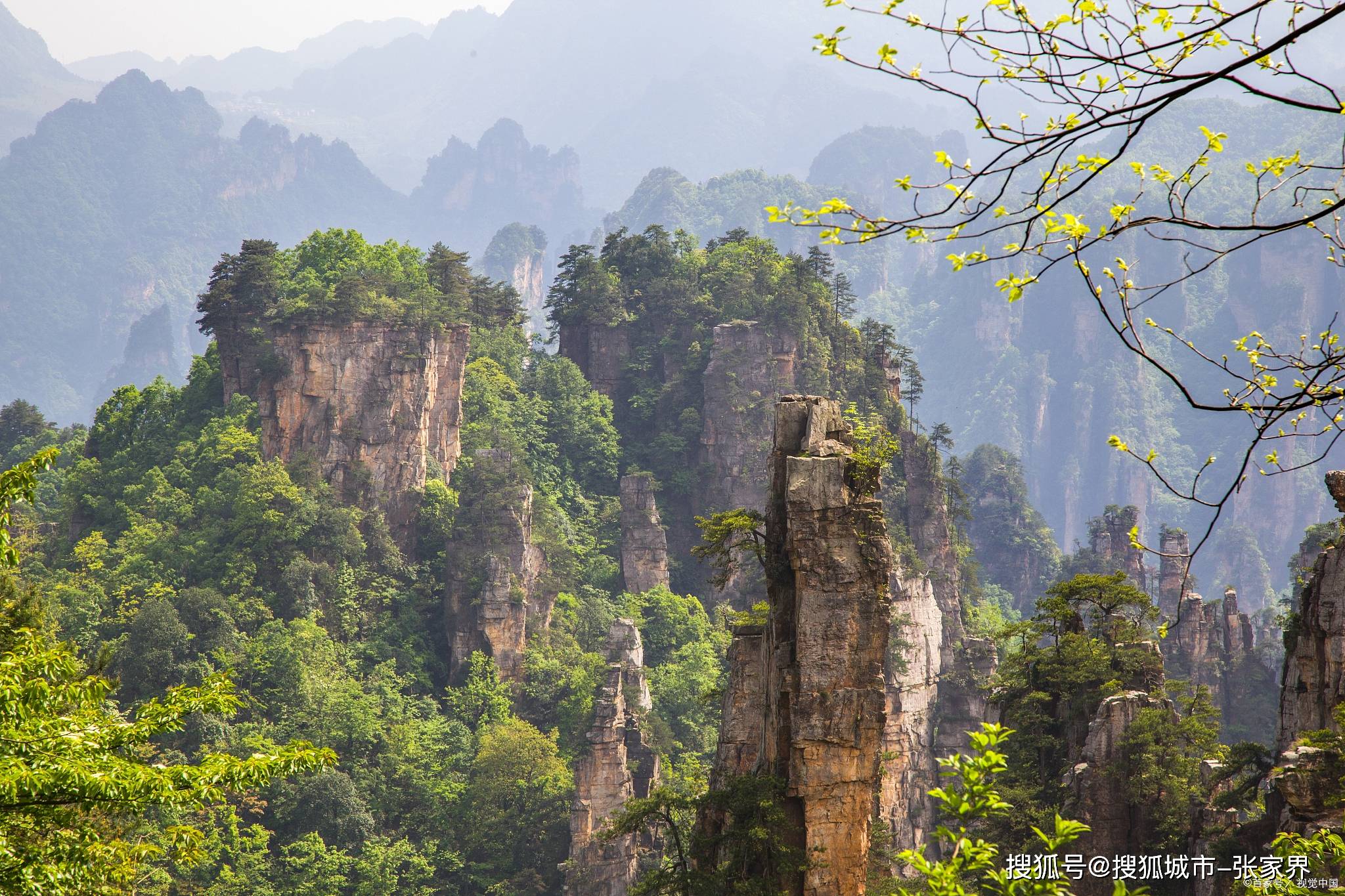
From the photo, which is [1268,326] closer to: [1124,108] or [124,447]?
[124,447]

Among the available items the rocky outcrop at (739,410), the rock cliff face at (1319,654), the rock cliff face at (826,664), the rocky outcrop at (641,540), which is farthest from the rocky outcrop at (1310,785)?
the rocky outcrop at (739,410)

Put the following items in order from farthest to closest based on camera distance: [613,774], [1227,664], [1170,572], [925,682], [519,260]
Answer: [519,260] < [1170,572] < [1227,664] < [925,682] < [613,774]

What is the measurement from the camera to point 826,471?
73.2 ft

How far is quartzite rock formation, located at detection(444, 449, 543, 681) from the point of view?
46562mm

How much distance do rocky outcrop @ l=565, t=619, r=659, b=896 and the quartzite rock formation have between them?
3.97 metres

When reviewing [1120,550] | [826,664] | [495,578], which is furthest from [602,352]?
[826,664]

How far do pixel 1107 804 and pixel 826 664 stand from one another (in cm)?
783

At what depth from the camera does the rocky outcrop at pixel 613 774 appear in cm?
3722

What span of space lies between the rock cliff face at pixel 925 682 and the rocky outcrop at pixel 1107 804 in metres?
18.4

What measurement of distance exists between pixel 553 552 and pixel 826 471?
99.6ft

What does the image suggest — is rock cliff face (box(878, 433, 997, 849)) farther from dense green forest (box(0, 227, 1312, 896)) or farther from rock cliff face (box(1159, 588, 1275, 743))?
rock cliff face (box(1159, 588, 1275, 743))

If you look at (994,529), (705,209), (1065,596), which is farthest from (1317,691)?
(705,209)

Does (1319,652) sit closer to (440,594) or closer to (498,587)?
(498,587)

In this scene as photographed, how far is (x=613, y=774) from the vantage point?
131 ft
